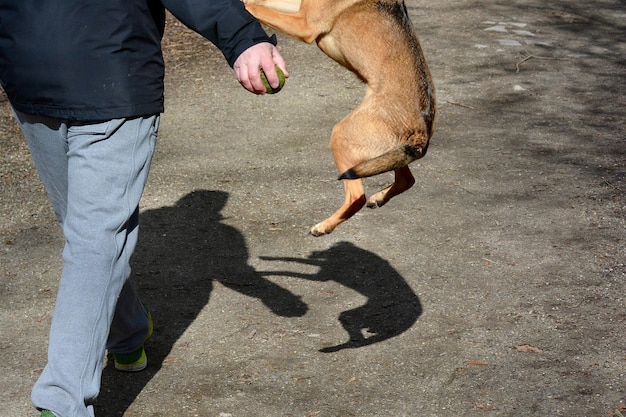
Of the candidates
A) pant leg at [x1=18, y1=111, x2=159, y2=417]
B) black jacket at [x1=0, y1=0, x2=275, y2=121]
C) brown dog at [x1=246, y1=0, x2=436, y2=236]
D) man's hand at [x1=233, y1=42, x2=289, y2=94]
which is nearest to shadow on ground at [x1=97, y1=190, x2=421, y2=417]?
brown dog at [x1=246, y1=0, x2=436, y2=236]

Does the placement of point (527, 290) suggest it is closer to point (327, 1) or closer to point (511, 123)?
point (327, 1)

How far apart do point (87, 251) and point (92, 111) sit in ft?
1.61

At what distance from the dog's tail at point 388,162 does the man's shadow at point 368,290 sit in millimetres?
849

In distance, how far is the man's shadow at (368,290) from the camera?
4641mm

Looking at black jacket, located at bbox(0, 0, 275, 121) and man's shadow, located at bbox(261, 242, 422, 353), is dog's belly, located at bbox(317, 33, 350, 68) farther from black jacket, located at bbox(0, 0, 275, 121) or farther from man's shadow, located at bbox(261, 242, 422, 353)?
black jacket, located at bbox(0, 0, 275, 121)

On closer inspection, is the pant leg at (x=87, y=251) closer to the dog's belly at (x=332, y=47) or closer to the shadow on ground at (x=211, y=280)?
the shadow on ground at (x=211, y=280)

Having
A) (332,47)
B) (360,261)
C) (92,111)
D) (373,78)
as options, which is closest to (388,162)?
(373,78)

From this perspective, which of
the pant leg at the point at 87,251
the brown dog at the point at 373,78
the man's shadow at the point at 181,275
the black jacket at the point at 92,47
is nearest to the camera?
the black jacket at the point at 92,47

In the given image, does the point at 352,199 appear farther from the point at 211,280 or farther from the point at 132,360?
the point at 132,360

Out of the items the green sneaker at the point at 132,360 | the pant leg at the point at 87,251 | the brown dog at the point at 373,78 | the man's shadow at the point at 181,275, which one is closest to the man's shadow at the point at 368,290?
the man's shadow at the point at 181,275

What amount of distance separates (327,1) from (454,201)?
184 cm

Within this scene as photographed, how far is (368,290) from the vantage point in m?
5.04

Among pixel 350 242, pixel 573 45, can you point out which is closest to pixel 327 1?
pixel 350 242

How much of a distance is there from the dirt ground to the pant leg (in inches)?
28.3
